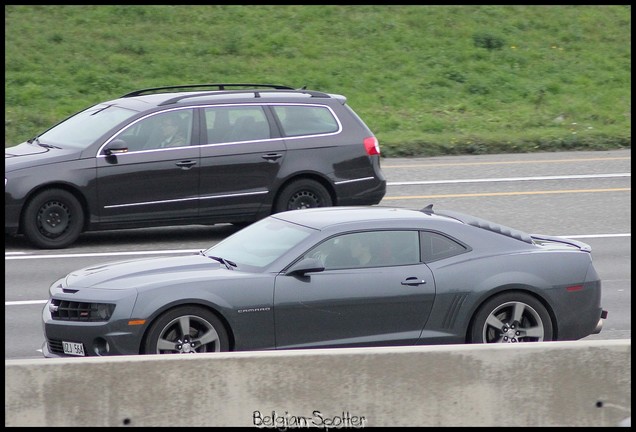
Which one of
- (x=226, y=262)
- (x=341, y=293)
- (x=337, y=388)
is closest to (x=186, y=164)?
(x=226, y=262)

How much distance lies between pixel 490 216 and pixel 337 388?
9351 millimetres

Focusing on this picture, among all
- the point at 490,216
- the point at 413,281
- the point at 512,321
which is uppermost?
the point at 413,281

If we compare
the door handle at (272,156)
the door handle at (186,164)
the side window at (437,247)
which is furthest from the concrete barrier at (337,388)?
the door handle at (272,156)

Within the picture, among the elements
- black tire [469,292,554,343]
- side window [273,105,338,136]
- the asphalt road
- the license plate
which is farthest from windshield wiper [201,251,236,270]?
side window [273,105,338,136]

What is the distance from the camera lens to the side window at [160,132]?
1351 centimetres

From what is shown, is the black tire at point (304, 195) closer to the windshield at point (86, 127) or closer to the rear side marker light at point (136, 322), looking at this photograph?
the windshield at point (86, 127)

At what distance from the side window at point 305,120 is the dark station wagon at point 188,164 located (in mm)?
13

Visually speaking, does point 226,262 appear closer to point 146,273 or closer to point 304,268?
point 146,273

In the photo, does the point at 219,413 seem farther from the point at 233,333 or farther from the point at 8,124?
the point at 8,124

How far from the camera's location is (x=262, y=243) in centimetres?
897

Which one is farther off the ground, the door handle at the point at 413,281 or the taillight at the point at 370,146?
the taillight at the point at 370,146

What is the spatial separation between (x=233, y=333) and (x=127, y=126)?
5.98 m

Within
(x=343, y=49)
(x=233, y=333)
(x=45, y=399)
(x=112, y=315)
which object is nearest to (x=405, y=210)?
(x=233, y=333)

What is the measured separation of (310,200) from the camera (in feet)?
46.6
